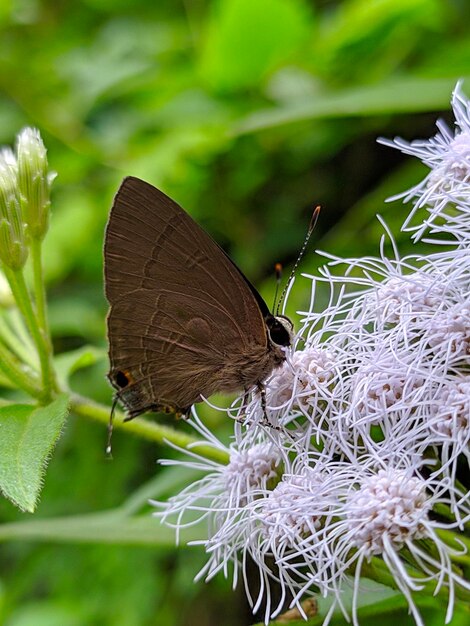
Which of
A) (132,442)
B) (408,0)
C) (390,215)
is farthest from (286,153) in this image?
(132,442)

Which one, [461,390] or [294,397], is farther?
[294,397]

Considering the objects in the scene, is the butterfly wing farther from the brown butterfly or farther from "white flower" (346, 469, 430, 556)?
"white flower" (346, 469, 430, 556)

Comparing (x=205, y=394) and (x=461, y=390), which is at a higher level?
(x=461, y=390)

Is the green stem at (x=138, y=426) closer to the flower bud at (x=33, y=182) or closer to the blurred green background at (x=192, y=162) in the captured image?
the flower bud at (x=33, y=182)

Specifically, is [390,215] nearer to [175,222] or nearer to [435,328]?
[175,222]

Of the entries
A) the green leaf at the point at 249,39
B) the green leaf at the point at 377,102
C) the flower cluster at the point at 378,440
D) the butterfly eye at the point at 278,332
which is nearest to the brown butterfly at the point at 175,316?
the butterfly eye at the point at 278,332

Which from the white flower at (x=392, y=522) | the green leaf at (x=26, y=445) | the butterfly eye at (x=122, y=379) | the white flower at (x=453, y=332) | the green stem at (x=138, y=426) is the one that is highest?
the white flower at (x=453, y=332)

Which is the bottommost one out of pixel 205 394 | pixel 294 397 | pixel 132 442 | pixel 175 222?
pixel 132 442
